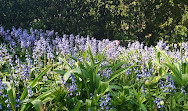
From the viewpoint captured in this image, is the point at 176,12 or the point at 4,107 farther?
the point at 176,12

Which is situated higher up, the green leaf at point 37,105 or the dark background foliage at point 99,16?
the dark background foliage at point 99,16

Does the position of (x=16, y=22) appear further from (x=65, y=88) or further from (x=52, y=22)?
(x=65, y=88)

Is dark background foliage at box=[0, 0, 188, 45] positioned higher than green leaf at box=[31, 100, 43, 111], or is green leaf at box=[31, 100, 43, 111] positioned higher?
dark background foliage at box=[0, 0, 188, 45]

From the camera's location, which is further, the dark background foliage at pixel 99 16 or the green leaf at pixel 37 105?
the dark background foliage at pixel 99 16

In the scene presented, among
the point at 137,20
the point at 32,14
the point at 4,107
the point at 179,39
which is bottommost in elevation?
the point at 4,107

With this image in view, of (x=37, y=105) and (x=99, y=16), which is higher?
(x=99, y=16)

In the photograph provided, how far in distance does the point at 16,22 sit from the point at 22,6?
27.5 inches

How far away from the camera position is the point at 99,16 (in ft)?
25.8

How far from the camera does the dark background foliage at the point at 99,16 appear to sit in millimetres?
7766

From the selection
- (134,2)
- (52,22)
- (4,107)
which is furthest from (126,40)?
(4,107)

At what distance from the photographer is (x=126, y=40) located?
8.41 meters

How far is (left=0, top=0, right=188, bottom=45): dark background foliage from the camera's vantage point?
25.5ft

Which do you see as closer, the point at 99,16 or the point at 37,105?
the point at 37,105

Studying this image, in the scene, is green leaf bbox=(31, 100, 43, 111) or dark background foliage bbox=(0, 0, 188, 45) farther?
dark background foliage bbox=(0, 0, 188, 45)
